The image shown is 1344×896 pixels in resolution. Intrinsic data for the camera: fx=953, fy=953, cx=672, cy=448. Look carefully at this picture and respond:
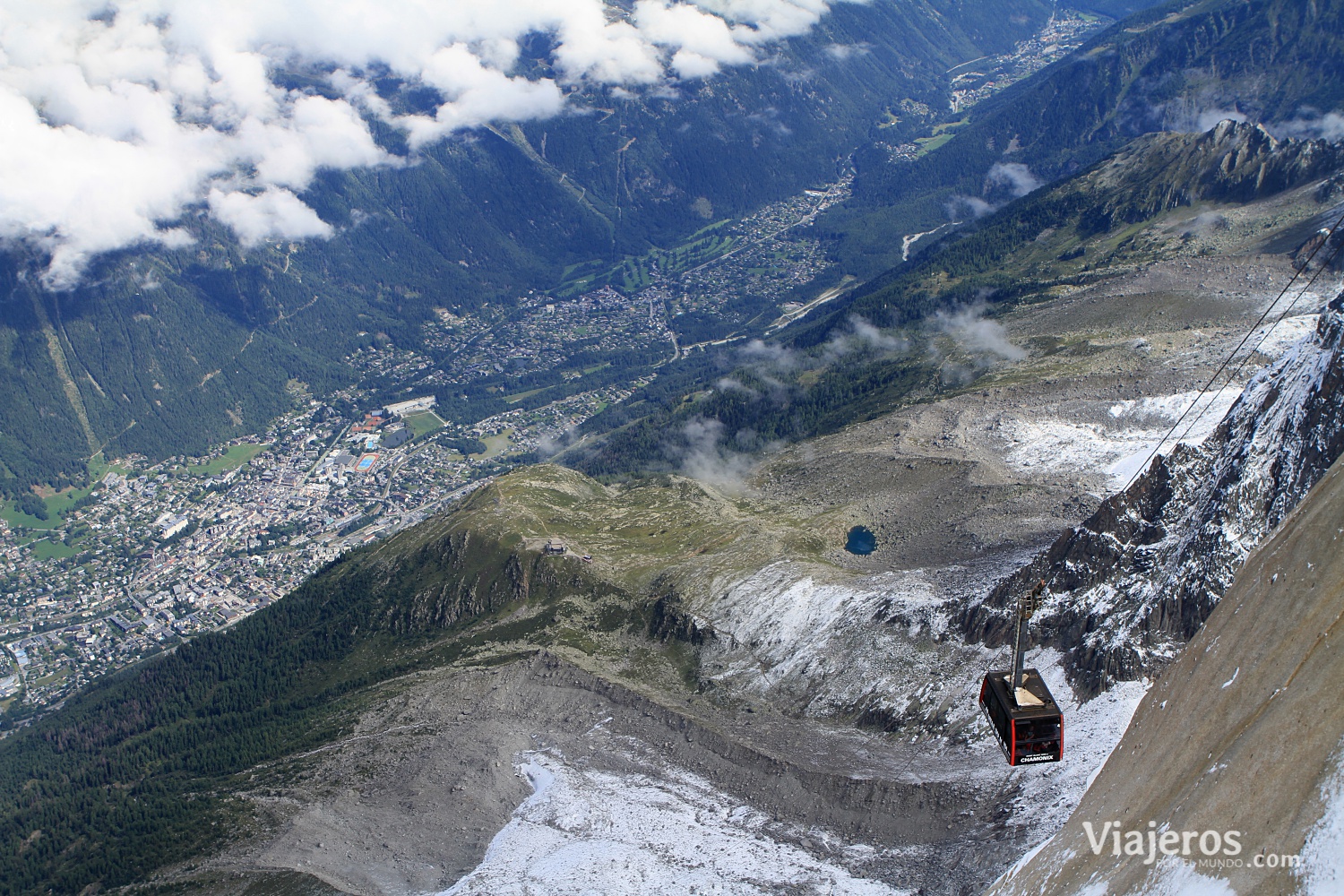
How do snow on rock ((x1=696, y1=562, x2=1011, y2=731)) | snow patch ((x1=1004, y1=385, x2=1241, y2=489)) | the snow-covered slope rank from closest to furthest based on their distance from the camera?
the snow-covered slope → snow on rock ((x1=696, y1=562, x2=1011, y2=731)) → snow patch ((x1=1004, y1=385, x2=1241, y2=489))

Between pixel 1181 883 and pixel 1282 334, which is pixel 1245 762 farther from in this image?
pixel 1282 334

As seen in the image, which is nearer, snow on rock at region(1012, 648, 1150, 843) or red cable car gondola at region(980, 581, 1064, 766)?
red cable car gondola at region(980, 581, 1064, 766)

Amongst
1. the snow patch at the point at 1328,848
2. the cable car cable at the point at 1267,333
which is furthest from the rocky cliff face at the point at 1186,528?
the snow patch at the point at 1328,848

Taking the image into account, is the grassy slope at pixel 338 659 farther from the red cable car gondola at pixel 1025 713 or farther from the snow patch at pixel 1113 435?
the red cable car gondola at pixel 1025 713

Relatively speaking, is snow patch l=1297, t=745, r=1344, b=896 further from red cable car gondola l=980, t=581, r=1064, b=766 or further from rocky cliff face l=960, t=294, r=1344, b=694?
rocky cliff face l=960, t=294, r=1344, b=694

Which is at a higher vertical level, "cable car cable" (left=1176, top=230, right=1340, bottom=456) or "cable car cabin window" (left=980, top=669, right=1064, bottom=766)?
"cable car cabin window" (left=980, top=669, right=1064, bottom=766)

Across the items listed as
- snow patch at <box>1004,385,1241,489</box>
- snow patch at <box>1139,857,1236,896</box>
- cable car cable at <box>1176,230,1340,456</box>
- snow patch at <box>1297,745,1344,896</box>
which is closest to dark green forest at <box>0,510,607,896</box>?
snow patch at <box>1004,385,1241,489</box>
